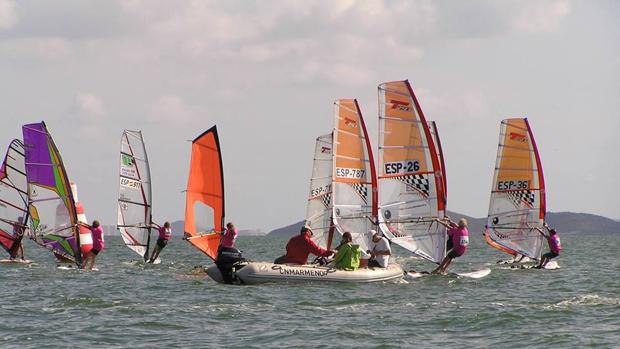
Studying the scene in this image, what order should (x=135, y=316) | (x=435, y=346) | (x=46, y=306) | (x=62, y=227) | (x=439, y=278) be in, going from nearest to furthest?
(x=435, y=346) < (x=135, y=316) < (x=46, y=306) < (x=439, y=278) < (x=62, y=227)

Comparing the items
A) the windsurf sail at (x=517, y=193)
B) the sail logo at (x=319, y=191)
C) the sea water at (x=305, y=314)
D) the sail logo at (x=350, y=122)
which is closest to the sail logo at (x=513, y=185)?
the windsurf sail at (x=517, y=193)

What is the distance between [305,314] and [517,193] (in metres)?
15.8

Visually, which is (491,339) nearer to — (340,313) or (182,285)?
(340,313)

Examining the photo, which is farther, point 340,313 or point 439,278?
point 439,278

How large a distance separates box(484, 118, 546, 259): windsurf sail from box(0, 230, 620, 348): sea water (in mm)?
6340

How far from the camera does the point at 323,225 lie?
101 feet

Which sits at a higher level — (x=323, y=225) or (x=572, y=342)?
(x=323, y=225)

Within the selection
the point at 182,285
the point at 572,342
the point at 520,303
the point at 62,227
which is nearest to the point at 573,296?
the point at 520,303

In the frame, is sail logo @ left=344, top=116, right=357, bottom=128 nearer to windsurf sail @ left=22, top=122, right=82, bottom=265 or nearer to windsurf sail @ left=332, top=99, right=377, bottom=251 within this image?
windsurf sail @ left=332, top=99, right=377, bottom=251

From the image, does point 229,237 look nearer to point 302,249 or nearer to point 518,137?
point 302,249

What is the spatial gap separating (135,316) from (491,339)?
254 inches

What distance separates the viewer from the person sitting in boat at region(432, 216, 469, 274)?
88.6 ft

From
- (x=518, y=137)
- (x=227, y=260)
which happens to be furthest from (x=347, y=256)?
(x=518, y=137)

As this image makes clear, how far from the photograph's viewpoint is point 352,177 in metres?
28.9
